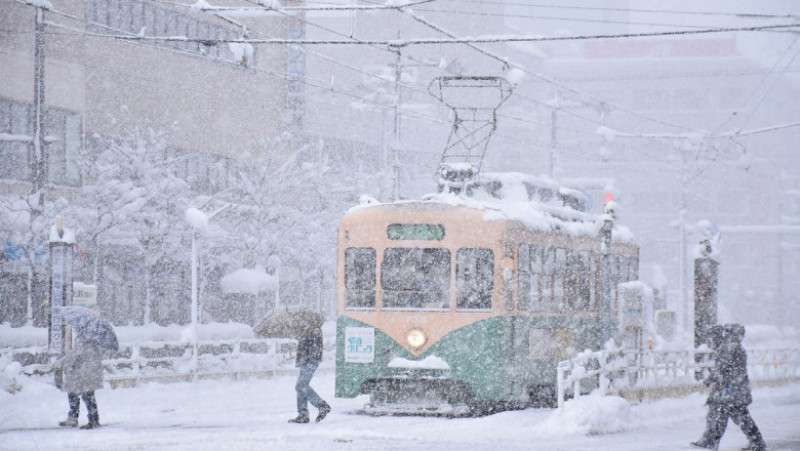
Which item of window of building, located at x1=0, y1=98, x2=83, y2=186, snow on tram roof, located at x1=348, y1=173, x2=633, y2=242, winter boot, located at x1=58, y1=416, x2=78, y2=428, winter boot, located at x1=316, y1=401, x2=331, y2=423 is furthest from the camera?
window of building, located at x1=0, y1=98, x2=83, y2=186

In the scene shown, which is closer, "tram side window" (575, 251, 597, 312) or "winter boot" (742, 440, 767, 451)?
"winter boot" (742, 440, 767, 451)

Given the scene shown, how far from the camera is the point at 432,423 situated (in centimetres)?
1565

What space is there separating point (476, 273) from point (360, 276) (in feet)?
5.25

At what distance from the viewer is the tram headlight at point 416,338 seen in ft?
54.2

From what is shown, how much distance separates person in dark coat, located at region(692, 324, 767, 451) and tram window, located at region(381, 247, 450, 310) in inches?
179

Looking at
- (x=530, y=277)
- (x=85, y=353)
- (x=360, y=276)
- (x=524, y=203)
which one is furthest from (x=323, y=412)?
(x=524, y=203)

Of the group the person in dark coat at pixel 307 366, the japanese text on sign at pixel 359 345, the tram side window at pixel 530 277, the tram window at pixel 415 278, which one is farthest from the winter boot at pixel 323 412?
the tram side window at pixel 530 277

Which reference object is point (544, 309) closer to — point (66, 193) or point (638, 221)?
point (66, 193)

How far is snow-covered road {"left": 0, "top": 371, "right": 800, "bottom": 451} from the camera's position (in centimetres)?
1316

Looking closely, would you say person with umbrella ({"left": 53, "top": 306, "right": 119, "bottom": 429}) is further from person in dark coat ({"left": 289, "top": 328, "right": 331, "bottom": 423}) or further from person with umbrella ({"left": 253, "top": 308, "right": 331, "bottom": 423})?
person in dark coat ({"left": 289, "top": 328, "right": 331, "bottom": 423})

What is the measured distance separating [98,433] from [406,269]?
4.68 m

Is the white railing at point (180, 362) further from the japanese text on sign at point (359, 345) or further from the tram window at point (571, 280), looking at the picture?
the tram window at point (571, 280)

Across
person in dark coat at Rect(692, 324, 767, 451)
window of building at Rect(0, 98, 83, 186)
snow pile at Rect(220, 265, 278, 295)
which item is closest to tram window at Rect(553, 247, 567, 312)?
person in dark coat at Rect(692, 324, 767, 451)

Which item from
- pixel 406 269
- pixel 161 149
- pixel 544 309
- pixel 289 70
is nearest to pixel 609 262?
pixel 544 309
